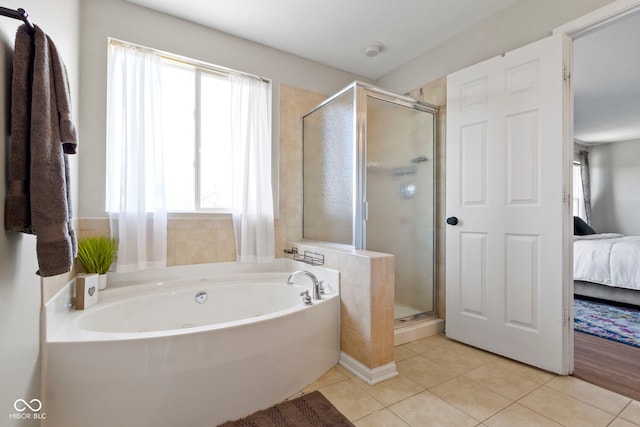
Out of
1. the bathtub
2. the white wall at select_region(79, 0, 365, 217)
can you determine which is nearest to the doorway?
the bathtub

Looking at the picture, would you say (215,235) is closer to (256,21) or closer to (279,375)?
(279,375)

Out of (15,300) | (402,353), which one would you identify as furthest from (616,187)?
(15,300)

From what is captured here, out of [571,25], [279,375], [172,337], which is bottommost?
[279,375]

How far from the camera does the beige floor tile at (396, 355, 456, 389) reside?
1.80 meters

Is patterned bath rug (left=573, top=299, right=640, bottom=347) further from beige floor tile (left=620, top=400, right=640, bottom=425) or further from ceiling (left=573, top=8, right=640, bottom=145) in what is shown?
ceiling (left=573, top=8, right=640, bottom=145)

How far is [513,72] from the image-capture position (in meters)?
2.08

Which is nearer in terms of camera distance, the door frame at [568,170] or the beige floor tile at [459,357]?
the door frame at [568,170]

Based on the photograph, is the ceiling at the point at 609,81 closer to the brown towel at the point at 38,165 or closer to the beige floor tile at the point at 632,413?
the beige floor tile at the point at 632,413

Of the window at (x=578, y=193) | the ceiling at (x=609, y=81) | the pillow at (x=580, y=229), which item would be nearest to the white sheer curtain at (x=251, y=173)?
the ceiling at (x=609, y=81)

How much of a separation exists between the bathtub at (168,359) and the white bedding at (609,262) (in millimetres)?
3346

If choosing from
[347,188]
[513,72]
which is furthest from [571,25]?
[347,188]

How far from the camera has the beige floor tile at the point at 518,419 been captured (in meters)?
1.42

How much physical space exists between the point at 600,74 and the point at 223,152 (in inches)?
156

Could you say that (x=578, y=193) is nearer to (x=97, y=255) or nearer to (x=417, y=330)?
(x=417, y=330)
